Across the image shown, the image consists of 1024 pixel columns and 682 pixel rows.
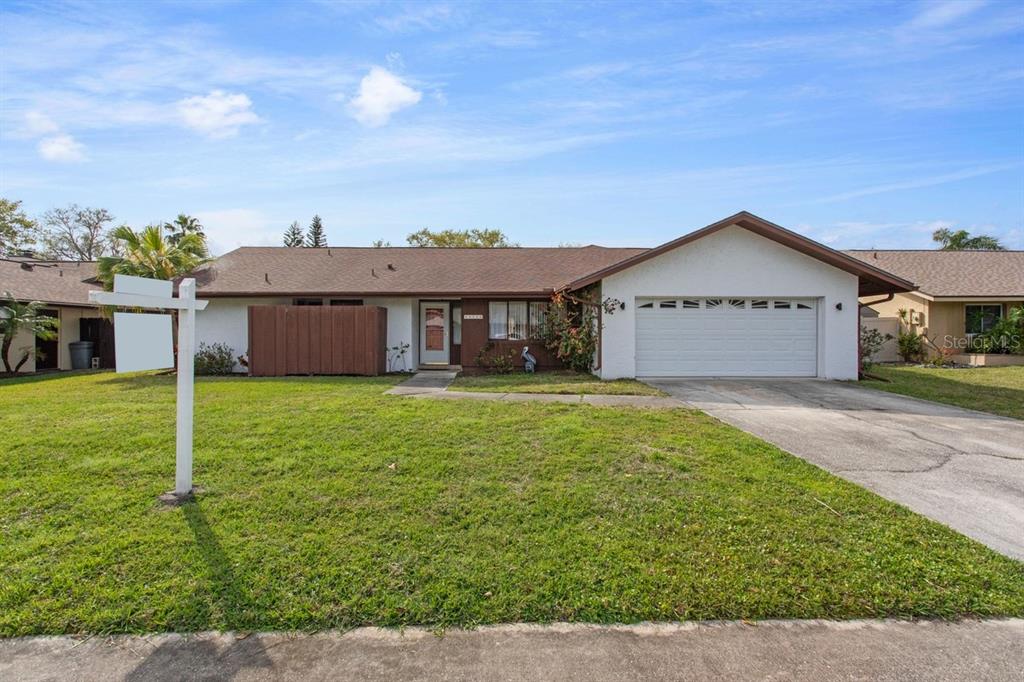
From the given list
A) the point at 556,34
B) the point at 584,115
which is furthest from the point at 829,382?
the point at 556,34

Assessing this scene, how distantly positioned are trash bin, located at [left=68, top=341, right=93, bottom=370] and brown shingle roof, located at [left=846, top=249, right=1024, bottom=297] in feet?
93.8

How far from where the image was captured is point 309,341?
48.2ft

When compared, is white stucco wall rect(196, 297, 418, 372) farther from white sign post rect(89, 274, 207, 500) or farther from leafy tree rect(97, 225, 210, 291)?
white sign post rect(89, 274, 207, 500)

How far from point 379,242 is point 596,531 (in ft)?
159

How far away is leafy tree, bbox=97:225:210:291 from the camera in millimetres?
14672

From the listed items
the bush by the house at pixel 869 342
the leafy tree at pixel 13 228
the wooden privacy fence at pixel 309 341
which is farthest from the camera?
the leafy tree at pixel 13 228

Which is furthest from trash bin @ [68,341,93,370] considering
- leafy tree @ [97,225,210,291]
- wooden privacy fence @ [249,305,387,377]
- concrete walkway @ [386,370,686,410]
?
concrete walkway @ [386,370,686,410]

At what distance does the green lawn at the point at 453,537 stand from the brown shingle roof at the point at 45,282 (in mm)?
13384

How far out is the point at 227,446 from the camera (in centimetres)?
619

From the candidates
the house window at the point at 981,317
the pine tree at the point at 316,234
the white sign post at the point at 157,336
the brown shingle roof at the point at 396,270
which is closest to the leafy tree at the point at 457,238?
the pine tree at the point at 316,234

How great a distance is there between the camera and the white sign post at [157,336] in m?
4.03

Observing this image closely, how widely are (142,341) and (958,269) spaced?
87.6 feet

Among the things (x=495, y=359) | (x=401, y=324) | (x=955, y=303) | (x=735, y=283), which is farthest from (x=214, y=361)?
(x=955, y=303)

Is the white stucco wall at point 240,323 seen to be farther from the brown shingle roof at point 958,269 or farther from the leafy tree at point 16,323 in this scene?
the brown shingle roof at point 958,269
